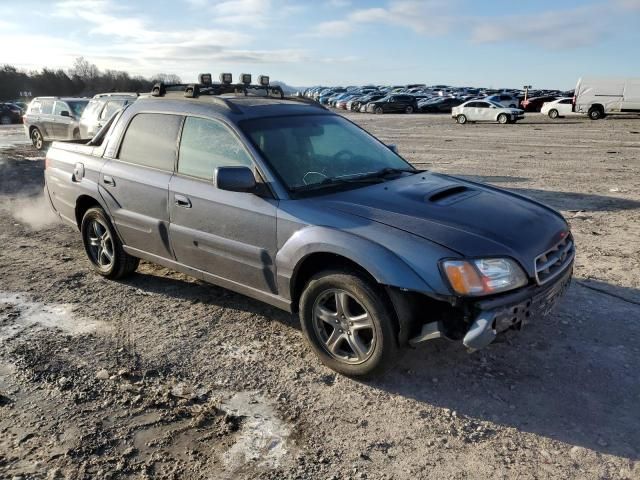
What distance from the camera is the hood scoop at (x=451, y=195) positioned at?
11.9ft

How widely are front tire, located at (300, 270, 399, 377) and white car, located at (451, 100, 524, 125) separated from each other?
28.5 meters

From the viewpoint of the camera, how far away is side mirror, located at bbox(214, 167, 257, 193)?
355 cm

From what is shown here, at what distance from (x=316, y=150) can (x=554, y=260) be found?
6.15ft

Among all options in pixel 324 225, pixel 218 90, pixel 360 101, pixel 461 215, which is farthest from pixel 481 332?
pixel 360 101

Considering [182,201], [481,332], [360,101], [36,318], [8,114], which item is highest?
[360,101]

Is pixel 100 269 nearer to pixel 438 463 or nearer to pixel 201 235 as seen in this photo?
pixel 201 235

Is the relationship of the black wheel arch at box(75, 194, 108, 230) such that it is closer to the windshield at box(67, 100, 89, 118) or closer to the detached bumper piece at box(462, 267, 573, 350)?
the detached bumper piece at box(462, 267, 573, 350)

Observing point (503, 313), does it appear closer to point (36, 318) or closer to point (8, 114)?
point (36, 318)

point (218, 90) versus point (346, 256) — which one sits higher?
point (218, 90)

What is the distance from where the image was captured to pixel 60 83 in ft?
233

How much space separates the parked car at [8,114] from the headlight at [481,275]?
39.0m

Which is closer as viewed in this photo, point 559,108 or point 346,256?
point 346,256

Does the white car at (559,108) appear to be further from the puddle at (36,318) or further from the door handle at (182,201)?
the puddle at (36,318)

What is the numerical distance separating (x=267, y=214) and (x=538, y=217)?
1.84 meters
